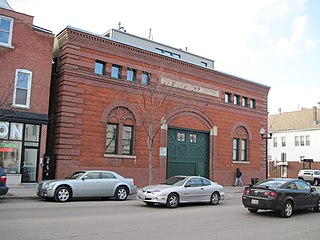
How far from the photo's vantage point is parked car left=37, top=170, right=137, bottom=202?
1567cm

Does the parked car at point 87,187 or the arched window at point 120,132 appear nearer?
the parked car at point 87,187

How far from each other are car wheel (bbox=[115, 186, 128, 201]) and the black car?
6.42m

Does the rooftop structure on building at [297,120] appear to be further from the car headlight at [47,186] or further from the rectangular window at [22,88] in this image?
the car headlight at [47,186]

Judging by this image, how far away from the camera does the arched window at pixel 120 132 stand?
78.8 feet

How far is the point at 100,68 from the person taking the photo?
79.2 ft

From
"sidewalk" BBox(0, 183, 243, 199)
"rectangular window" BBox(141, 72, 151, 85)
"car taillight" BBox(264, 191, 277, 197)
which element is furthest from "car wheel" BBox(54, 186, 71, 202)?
"rectangular window" BBox(141, 72, 151, 85)

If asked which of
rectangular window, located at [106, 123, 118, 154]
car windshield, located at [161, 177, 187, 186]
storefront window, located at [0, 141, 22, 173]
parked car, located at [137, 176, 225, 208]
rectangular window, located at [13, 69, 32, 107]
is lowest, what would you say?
parked car, located at [137, 176, 225, 208]

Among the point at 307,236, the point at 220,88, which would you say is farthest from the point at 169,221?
the point at 220,88

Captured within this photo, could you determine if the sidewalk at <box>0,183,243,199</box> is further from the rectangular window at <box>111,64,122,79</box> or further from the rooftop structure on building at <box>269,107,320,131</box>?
the rooftop structure on building at <box>269,107,320,131</box>

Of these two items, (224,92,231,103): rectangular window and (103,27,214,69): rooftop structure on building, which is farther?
(224,92,231,103): rectangular window

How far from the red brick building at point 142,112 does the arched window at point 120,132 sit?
68 millimetres

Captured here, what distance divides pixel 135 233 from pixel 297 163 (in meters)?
49.3

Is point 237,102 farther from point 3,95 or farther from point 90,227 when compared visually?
point 90,227

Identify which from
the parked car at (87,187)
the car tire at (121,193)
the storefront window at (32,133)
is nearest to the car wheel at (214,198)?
the parked car at (87,187)
